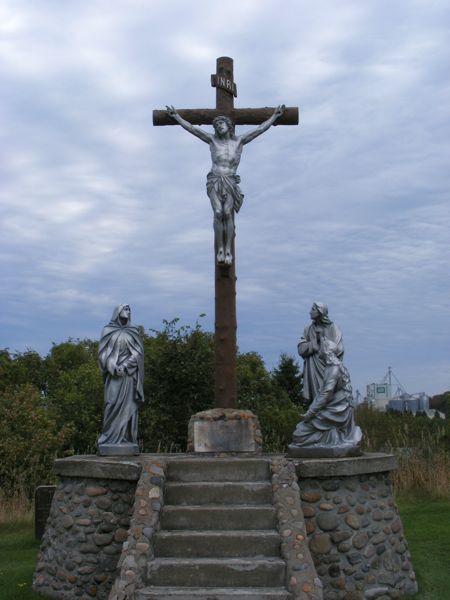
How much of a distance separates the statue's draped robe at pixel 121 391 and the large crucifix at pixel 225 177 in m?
1.33

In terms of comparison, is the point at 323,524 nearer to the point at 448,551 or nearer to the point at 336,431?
the point at 336,431

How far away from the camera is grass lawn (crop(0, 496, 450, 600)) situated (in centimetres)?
809

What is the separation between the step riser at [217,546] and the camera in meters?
6.74

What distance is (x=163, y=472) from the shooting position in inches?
298

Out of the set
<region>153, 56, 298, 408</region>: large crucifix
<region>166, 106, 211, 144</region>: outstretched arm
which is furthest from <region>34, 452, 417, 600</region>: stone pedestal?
<region>166, 106, 211, 144</region>: outstretched arm

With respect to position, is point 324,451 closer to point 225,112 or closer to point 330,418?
point 330,418

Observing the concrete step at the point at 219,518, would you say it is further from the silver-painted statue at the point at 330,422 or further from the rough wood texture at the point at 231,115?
the rough wood texture at the point at 231,115

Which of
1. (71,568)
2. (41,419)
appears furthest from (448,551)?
(41,419)

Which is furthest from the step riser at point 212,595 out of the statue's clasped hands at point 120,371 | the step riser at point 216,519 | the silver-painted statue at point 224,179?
the silver-painted statue at point 224,179

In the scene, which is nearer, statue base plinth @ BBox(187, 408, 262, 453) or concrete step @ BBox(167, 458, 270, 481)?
concrete step @ BBox(167, 458, 270, 481)

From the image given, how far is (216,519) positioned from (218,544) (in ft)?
1.20

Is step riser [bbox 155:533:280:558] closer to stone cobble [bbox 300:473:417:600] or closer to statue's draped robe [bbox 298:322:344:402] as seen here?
stone cobble [bbox 300:473:417:600]

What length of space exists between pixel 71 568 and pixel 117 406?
1837mm

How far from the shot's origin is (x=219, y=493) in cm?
748
